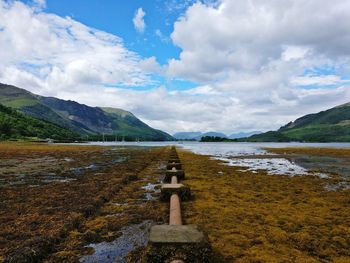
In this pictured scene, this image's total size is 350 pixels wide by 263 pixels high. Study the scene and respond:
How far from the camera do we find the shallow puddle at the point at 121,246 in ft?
23.7

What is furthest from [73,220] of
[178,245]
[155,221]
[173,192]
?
[178,245]

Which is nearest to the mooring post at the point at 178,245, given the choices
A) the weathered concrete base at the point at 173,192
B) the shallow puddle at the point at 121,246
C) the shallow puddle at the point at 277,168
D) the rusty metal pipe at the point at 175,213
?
the shallow puddle at the point at 121,246

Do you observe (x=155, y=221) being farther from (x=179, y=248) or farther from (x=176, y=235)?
(x=179, y=248)

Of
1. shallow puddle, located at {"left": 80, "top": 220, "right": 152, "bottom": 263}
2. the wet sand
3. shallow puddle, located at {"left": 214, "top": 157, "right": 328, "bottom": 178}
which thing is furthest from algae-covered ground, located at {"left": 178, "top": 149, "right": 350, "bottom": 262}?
shallow puddle, located at {"left": 214, "top": 157, "right": 328, "bottom": 178}

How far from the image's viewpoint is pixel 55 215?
11188mm

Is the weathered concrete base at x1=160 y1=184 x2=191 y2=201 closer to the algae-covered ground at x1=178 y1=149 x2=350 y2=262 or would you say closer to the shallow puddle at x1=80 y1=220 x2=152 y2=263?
the algae-covered ground at x1=178 y1=149 x2=350 y2=262

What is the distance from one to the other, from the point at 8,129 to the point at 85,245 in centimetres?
17540

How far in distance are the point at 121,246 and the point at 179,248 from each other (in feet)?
8.80

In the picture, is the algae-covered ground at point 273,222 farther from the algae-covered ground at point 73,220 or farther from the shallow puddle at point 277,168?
the shallow puddle at point 277,168

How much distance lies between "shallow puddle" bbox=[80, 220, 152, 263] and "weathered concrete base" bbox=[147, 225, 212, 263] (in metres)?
1.44

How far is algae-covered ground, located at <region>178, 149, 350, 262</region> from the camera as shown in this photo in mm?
7496

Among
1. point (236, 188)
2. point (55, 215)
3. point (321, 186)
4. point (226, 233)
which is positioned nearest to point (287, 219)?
point (226, 233)

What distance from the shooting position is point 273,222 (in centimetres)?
1028

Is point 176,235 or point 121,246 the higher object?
point 176,235
